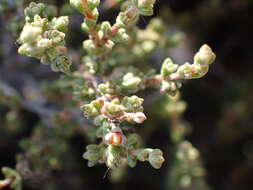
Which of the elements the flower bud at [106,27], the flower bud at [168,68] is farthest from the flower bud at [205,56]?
the flower bud at [106,27]

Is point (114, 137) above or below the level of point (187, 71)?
below

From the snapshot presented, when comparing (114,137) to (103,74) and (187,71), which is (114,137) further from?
(103,74)

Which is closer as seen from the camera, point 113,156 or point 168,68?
point 113,156

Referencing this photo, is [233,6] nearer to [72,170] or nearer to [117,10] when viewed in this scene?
[117,10]

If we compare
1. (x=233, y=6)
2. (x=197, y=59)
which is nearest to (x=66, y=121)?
(x=197, y=59)

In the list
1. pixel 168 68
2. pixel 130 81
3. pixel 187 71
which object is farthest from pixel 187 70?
pixel 130 81

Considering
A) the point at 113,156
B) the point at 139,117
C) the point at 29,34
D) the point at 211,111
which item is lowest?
the point at 113,156

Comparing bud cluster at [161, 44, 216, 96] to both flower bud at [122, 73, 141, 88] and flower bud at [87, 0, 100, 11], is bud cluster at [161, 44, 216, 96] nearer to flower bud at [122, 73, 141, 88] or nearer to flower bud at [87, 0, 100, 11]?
flower bud at [122, 73, 141, 88]

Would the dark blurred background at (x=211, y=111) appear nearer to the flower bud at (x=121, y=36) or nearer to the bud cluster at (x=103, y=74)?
the bud cluster at (x=103, y=74)
